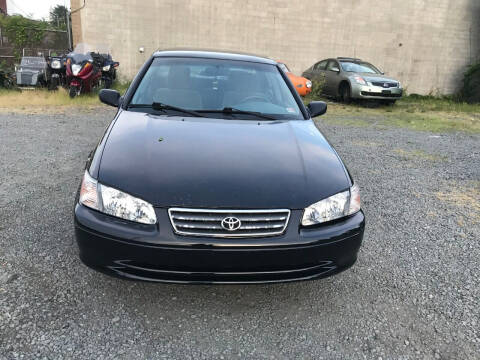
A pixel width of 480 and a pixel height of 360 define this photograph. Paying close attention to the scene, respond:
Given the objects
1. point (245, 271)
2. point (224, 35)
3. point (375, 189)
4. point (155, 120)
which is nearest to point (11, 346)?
point (245, 271)

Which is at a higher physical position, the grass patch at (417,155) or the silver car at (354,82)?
the silver car at (354,82)

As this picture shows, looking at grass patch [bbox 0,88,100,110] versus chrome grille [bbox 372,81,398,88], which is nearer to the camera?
grass patch [bbox 0,88,100,110]

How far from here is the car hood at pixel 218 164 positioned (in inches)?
75.5

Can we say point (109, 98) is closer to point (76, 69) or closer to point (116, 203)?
point (116, 203)

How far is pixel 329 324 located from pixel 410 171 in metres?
3.55

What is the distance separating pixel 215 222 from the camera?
1847 millimetres

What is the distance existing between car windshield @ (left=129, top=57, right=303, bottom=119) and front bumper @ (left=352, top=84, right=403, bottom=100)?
795 cm

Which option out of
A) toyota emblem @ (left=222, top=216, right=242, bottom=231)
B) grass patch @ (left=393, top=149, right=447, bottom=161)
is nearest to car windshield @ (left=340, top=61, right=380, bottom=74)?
grass patch @ (left=393, top=149, right=447, bottom=161)

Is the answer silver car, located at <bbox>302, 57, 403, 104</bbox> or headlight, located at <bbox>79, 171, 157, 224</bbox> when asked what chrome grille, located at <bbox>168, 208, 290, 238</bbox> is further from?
silver car, located at <bbox>302, 57, 403, 104</bbox>

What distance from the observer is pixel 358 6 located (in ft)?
45.9

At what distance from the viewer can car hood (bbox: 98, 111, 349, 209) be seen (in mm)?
1919

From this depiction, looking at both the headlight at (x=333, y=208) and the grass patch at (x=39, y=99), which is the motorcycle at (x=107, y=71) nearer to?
the grass patch at (x=39, y=99)

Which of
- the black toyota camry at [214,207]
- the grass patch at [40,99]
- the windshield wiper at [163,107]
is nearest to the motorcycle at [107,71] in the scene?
the grass patch at [40,99]

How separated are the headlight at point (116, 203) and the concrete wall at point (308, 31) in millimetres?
11429
